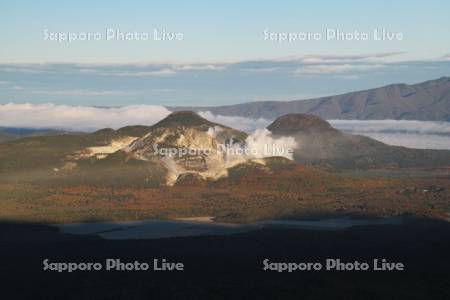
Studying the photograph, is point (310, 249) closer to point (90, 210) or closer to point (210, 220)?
point (210, 220)

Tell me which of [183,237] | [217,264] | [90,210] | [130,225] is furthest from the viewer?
[90,210]

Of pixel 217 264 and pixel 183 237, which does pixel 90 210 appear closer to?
pixel 183 237

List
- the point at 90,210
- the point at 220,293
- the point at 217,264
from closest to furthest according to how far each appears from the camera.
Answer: the point at 220,293, the point at 217,264, the point at 90,210

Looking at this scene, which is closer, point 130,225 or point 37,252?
point 37,252

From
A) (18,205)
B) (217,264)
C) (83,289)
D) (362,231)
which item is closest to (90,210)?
(18,205)

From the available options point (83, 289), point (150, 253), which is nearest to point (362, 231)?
point (150, 253)

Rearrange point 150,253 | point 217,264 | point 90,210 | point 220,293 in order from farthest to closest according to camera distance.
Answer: point 90,210 < point 150,253 < point 217,264 < point 220,293
